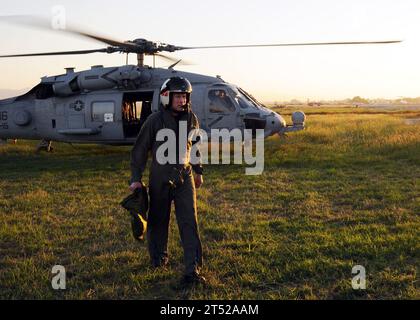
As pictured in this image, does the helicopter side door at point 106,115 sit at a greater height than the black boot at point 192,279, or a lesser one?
greater

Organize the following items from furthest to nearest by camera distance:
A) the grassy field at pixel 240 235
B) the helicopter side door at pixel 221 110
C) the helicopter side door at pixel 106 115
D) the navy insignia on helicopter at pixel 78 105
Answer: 1. the navy insignia on helicopter at pixel 78 105
2. the helicopter side door at pixel 106 115
3. the helicopter side door at pixel 221 110
4. the grassy field at pixel 240 235

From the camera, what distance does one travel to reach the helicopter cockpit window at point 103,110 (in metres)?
12.3

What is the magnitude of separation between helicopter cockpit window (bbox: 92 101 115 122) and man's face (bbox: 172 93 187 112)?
322 inches

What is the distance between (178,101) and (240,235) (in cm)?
217

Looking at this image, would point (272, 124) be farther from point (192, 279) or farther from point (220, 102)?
point (192, 279)

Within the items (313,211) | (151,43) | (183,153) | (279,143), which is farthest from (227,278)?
(279,143)

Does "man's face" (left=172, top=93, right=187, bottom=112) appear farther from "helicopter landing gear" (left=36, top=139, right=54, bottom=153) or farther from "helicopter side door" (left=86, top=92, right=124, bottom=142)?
"helicopter landing gear" (left=36, top=139, right=54, bottom=153)

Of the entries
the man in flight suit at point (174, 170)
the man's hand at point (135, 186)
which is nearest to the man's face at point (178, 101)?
the man in flight suit at point (174, 170)

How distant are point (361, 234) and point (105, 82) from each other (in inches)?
341

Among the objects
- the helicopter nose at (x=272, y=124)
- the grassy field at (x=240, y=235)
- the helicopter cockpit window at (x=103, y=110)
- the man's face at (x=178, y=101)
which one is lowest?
the grassy field at (x=240, y=235)

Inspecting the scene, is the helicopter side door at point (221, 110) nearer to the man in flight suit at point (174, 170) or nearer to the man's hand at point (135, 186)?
the man in flight suit at point (174, 170)

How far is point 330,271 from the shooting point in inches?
177

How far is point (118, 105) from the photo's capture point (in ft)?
40.1

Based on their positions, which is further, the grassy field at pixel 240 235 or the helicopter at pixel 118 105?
the helicopter at pixel 118 105
